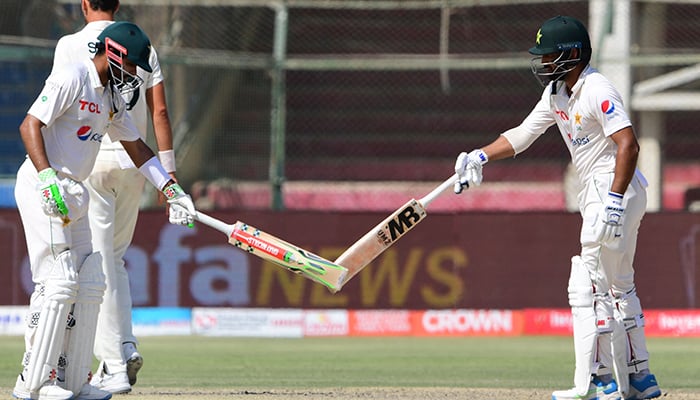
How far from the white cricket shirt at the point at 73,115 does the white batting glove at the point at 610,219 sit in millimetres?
2341

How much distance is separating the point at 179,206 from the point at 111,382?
1.01 m

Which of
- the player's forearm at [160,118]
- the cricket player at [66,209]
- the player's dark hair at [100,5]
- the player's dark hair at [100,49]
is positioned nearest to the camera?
the cricket player at [66,209]

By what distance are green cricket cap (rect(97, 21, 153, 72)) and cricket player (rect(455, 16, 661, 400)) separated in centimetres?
174

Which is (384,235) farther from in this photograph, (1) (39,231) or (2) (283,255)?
(1) (39,231)

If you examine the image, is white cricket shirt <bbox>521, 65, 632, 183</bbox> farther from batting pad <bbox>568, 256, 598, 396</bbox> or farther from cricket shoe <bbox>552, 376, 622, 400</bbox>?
cricket shoe <bbox>552, 376, 622, 400</bbox>

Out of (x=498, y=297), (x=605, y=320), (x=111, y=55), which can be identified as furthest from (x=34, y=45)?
(x=605, y=320)

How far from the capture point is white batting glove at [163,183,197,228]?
6039 millimetres

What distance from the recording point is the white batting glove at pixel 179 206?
19.8ft

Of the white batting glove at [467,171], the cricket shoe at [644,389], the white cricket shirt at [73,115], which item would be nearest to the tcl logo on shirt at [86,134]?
the white cricket shirt at [73,115]

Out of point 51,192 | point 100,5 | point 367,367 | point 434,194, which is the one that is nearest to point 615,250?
point 434,194

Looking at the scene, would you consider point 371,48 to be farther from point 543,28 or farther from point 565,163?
point 543,28

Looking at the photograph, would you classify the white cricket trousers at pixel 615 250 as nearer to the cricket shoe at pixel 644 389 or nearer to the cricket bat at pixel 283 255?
the cricket shoe at pixel 644 389

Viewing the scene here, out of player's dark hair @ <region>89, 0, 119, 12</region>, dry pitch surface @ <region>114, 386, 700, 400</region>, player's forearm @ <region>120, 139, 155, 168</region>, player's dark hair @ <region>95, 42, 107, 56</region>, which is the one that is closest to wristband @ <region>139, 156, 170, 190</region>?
player's forearm @ <region>120, 139, 155, 168</region>

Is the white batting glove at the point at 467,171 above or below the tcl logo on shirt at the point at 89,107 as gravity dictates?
below
